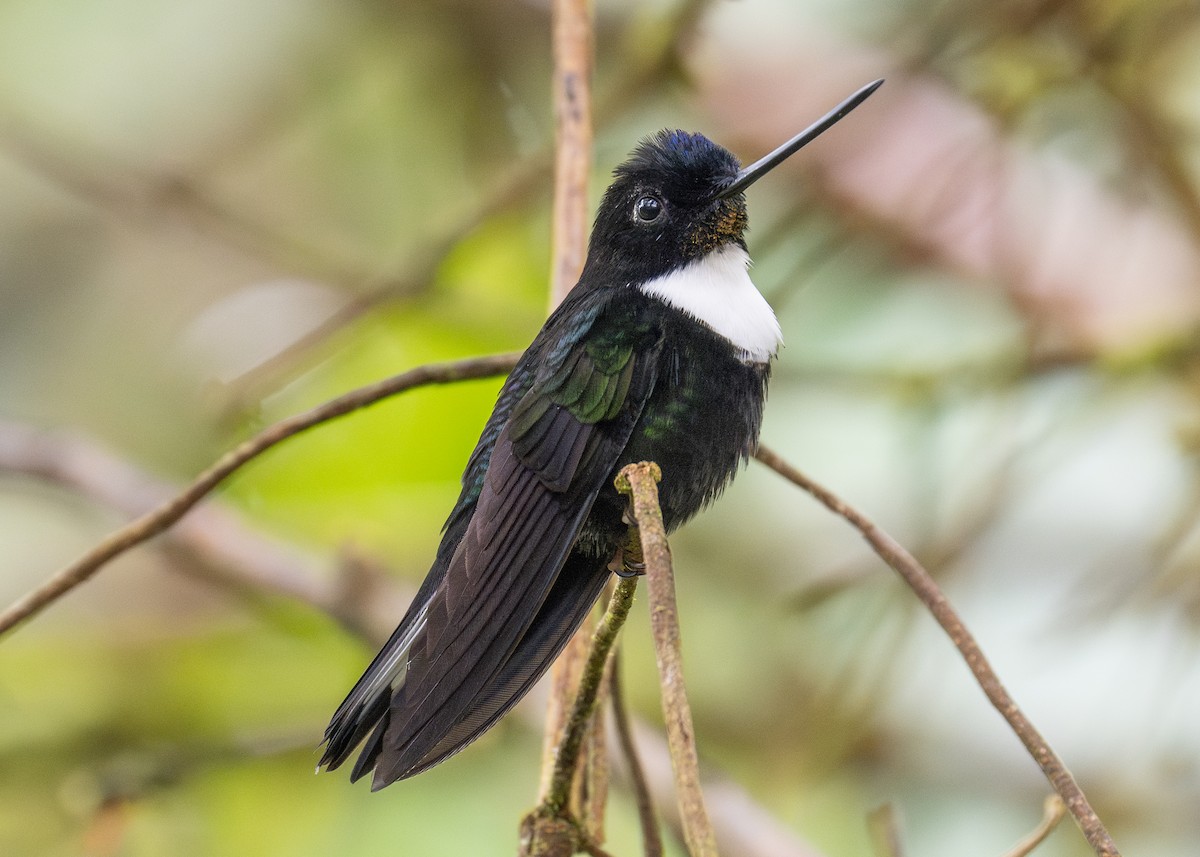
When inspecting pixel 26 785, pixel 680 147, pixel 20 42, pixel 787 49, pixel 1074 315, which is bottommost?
pixel 680 147

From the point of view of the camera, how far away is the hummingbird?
5.28 feet

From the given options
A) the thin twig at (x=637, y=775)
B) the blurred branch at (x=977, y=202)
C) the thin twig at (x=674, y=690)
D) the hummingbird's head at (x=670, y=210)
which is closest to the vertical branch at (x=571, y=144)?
the hummingbird's head at (x=670, y=210)

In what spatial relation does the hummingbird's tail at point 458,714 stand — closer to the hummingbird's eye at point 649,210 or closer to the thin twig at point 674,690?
the thin twig at point 674,690

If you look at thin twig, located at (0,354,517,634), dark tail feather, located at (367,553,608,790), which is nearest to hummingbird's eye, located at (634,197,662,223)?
thin twig, located at (0,354,517,634)

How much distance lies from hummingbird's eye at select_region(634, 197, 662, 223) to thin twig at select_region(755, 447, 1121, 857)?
472 mm

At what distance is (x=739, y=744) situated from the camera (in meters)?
4.04

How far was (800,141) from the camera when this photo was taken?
179 centimetres

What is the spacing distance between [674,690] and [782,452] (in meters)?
2.95

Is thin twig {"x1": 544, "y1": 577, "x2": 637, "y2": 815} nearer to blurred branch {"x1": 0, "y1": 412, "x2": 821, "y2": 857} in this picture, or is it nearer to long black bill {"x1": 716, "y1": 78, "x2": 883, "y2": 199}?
long black bill {"x1": 716, "y1": 78, "x2": 883, "y2": 199}

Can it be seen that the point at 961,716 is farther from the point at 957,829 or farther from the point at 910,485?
the point at 910,485

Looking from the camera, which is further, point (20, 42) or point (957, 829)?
point (20, 42)

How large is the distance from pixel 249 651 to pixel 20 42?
2739 millimetres

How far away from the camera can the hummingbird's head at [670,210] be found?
80.5 inches

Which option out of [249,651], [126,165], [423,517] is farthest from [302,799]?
[126,165]
